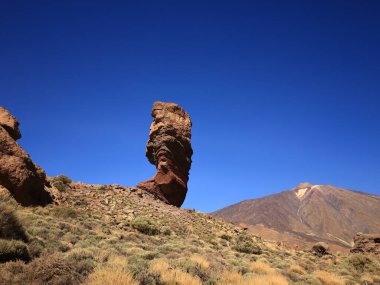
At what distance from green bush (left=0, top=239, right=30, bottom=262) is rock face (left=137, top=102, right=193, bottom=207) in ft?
73.7

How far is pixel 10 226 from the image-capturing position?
→ 33.8 feet

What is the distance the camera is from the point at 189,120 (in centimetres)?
3481

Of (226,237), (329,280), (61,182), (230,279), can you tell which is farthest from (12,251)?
Answer: (226,237)

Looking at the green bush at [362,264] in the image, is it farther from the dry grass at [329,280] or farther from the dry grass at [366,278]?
the dry grass at [329,280]

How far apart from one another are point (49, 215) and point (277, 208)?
17487cm

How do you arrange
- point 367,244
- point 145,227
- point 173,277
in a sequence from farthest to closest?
point 367,244 < point 145,227 < point 173,277

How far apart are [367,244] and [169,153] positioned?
68.0 ft

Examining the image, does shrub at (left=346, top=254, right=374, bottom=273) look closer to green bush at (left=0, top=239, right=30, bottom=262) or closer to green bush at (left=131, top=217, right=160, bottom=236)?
green bush at (left=131, top=217, right=160, bottom=236)

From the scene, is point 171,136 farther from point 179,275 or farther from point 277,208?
point 277,208

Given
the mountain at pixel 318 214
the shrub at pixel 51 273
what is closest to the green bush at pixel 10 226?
the shrub at pixel 51 273

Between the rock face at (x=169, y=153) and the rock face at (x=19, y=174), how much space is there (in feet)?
40.1

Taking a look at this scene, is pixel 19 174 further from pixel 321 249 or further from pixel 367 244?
pixel 367 244

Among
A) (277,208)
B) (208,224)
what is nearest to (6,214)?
(208,224)

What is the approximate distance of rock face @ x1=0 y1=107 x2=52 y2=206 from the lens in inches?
717
